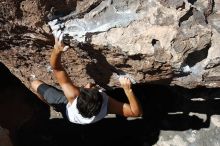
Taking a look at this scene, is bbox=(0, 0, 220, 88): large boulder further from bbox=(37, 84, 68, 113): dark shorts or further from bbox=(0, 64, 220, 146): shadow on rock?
bbox=(0, 64, 220, 146): shadow on rock

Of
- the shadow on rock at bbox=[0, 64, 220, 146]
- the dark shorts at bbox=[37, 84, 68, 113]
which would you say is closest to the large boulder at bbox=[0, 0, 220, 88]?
the dark shorts at bbox=[37, 84, 68, 113]

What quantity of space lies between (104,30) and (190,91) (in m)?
1.18

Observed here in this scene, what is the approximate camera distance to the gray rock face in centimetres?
276

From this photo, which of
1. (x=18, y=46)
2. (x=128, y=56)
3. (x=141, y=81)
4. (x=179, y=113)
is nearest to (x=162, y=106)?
(x=179, y=113)

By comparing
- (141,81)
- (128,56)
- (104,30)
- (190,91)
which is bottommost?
(190,91)

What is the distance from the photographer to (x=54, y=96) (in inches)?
136

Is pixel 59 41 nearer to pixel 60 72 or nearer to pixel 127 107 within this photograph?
pixel 60 72

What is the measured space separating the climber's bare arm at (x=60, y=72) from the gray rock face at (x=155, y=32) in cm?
12

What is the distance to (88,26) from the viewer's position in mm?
2859

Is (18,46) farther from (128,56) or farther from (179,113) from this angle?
(179,113)

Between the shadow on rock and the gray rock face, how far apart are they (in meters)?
0.80

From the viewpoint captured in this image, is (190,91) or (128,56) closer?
(128,56)

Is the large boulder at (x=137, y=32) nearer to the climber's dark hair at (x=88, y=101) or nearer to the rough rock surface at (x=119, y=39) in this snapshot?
the rough rock surface at (x=119, y=39)

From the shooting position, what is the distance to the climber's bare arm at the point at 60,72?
2.88 metres
